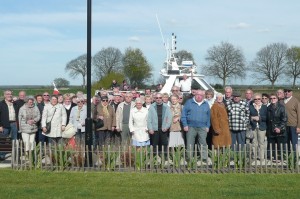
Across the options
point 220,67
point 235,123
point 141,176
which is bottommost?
point 141,176

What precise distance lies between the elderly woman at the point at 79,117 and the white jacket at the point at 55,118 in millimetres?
455

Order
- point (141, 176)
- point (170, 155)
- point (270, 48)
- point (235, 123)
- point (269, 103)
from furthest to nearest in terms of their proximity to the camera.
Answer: point (270, 48) < point (269, 103) < point (235, 123) < point (170, 155) < point (141, 176)

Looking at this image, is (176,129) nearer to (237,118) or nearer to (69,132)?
(237,118)

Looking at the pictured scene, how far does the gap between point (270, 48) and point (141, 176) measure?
4428 centimetres

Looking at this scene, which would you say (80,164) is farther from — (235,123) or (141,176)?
(235,123)

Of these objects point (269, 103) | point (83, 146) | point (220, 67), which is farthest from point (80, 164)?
point (220, 67)

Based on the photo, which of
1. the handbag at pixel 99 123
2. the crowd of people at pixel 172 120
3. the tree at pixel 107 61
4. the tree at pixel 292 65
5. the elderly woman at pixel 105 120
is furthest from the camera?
the tree at pixel 292 65

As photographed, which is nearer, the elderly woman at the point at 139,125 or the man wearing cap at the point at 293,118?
the elderly woman at the point at 139,125

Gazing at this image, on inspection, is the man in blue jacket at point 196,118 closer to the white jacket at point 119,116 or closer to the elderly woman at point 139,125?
the elderly woman at point 139,125

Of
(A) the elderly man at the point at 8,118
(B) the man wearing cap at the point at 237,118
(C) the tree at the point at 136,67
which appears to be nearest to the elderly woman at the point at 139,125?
(B) the man wearing cap at the point at 237,118

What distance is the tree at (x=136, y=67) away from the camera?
41969mm

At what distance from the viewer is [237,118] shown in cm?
1409

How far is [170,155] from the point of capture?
43.5 feet

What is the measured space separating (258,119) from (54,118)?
5324 millimetres
